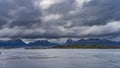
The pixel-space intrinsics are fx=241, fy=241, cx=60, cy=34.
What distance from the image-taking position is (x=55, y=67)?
48.0 metres

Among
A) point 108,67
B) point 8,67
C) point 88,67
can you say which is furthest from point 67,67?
point 8,67

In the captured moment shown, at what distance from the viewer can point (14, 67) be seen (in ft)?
159

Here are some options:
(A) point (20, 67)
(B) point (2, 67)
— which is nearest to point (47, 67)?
(A) point (20, 67)

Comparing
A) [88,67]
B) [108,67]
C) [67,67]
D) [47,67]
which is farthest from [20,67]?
[108,67]

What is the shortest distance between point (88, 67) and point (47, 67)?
8.20 metres

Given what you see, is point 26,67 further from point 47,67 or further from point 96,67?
point 96,67

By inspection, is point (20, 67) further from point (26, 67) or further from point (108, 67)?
point (108, 67)

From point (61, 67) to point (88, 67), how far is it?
17.4ft

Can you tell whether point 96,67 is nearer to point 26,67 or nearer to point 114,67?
point 114,67

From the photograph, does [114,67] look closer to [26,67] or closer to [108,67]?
[108,67]

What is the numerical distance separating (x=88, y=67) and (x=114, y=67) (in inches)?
196

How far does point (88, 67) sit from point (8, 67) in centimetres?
1583

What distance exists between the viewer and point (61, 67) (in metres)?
47.8

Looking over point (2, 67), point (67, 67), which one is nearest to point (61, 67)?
point (67, 67)
